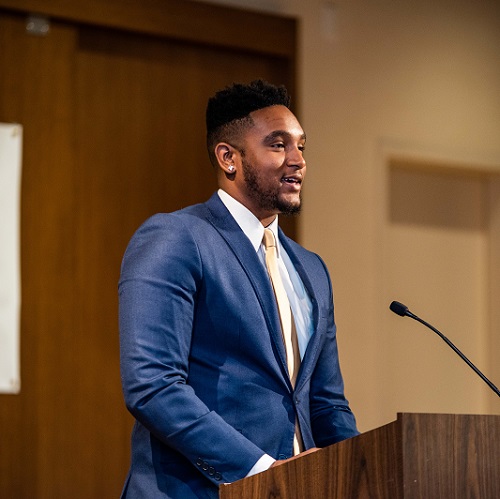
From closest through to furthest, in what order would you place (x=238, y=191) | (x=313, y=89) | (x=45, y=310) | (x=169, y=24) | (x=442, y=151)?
1. (x=238, y=191)
2. (x=45, y=310)
3. (x=169, y=24)
4. (x=313, y=89)
5. (x=442, y=151)

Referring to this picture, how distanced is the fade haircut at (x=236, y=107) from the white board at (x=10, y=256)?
5.19ft

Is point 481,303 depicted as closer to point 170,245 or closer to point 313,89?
point 313,89

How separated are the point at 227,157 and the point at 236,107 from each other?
12 centimetres

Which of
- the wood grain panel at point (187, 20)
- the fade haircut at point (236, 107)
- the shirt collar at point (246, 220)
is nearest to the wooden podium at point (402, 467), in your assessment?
the shirt collar at point (246, 220)

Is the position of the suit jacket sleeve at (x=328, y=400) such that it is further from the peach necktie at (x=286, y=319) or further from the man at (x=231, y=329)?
the peach necktie at (x=286, y=319)

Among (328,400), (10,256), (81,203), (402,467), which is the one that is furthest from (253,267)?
(81,203)

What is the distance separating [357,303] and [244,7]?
1.43 m

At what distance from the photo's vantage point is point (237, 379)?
215 centimetres

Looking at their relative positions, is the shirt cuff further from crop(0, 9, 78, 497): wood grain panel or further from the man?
crop(0, 9, 78, 497): wood grain panel

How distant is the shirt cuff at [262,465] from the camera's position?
198 cm

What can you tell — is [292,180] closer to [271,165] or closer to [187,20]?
[271,165]

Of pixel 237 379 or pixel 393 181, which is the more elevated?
pixel 393 181

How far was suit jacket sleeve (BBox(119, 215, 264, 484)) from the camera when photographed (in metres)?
1.99

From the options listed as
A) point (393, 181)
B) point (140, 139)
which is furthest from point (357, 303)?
point (140, 139)
